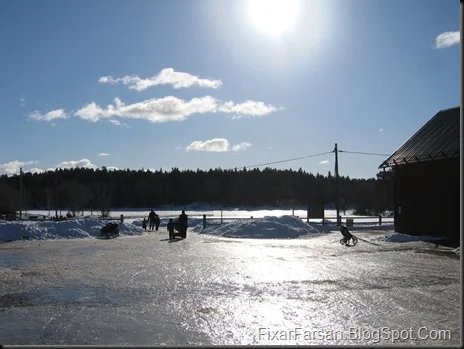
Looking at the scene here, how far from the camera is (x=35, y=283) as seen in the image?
481 inches

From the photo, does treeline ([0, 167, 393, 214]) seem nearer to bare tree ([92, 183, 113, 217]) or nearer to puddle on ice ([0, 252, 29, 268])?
bare tree ([92, 183, 113, 217])

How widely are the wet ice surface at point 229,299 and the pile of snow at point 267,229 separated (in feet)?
38.3

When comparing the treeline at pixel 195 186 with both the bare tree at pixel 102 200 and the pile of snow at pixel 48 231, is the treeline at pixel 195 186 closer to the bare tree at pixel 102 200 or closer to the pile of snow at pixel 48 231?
the bare tree at pixel 102 200

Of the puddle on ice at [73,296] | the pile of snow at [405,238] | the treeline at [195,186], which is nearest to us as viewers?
the puddle on ice at [73,296]

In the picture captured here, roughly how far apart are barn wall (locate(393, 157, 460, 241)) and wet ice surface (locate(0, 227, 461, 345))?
8.46 m

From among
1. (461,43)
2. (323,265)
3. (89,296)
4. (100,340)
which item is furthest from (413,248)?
(461,43)

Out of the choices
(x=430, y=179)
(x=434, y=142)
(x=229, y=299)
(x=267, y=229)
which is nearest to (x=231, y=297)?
(x=229, y=299)

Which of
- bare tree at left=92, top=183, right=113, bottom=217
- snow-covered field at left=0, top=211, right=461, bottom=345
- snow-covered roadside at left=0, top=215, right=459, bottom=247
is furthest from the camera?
bare tree at left=92, top=183, right=113, bottom=217

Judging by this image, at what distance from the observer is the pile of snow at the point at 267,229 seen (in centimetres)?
2955

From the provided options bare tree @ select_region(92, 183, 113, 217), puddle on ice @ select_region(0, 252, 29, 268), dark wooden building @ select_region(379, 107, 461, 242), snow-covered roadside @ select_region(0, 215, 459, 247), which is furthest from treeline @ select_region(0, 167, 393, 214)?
puddle on ice @ select_region(0, 252, 29, 268)

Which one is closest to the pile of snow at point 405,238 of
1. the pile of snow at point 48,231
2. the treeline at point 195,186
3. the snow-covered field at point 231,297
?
the snow-covered field at point 231,297

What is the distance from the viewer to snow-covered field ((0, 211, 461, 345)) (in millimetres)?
7328

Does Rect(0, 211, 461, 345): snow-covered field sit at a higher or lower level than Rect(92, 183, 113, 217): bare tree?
lower

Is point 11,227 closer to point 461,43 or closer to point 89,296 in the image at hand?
point 89,296
